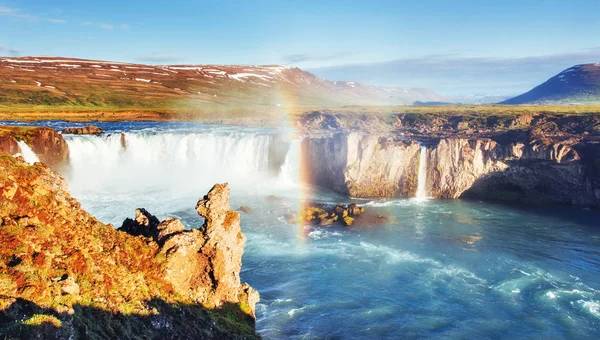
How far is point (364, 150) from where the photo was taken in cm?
5319

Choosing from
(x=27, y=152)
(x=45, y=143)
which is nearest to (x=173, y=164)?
(x=45, y=143)

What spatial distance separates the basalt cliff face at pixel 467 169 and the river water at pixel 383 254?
2.52 meters

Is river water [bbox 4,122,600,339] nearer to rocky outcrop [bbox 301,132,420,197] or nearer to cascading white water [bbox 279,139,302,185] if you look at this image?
cascading white water [bbox 279,139,302,185]

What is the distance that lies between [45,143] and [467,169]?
197 feet

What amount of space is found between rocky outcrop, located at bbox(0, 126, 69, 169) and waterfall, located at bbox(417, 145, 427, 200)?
5214 cm

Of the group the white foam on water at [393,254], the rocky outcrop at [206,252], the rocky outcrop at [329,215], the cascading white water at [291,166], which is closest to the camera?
the rocky outcrop at [206,252]

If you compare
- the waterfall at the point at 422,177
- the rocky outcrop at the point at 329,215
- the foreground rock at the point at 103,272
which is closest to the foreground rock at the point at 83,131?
the rocky outcrop at the point at 329,215

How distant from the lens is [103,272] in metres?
12.4

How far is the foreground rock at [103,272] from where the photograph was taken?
32.8 ft

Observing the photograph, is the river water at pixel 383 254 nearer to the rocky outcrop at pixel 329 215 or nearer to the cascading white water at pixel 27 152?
the rocky outcrop at pixel 329 215

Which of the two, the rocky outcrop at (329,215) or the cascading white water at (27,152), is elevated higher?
the cascading white water at (27,152)

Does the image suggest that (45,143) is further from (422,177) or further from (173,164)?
(422,177)

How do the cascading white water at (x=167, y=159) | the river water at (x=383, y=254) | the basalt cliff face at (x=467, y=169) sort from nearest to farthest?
the river water at (x=383, y=254) < the basalt cliff face at (x=467, y=169) < the cascading white water at (x=167, y=159)

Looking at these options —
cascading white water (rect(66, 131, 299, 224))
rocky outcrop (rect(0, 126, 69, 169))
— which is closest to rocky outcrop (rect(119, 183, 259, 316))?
cascading white water (rect(66, 131, 299, 224))
